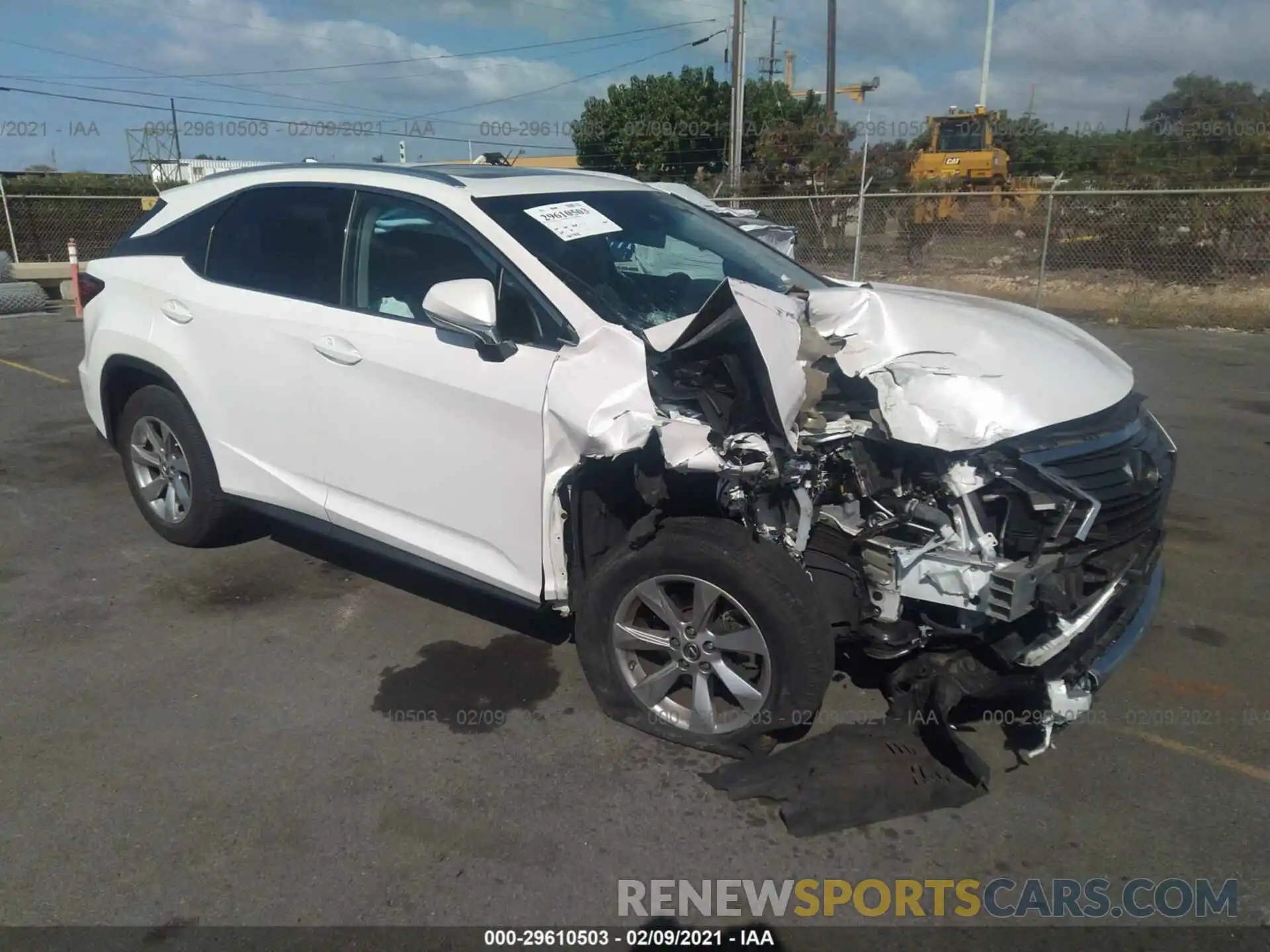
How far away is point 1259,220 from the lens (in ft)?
48.0

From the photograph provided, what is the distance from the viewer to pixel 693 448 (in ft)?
9.90

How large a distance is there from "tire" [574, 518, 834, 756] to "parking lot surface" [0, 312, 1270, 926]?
15 centimetres

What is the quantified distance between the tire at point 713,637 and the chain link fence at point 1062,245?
1211 cm

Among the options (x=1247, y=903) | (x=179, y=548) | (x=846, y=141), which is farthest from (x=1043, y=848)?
(x=846, y=141)

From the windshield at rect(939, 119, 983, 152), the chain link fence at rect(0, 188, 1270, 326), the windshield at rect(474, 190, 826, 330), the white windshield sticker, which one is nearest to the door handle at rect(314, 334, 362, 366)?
the windshield at rect(474, 190, 826, 330)

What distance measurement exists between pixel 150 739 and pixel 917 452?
Answer: 112 inches

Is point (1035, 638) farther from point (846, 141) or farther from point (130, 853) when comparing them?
point (846, 141)

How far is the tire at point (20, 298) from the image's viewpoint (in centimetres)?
1385

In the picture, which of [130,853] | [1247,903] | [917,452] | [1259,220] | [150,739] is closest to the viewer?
[1247,903]

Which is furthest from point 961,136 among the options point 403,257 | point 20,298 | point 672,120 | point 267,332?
point 267,332

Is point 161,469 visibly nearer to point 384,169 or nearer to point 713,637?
point 384,169

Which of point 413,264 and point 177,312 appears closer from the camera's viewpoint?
point 413,264

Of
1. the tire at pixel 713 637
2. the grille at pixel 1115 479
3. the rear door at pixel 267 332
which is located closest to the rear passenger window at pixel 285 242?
the rear door at pixel 267 332

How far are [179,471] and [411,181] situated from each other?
207 cm
